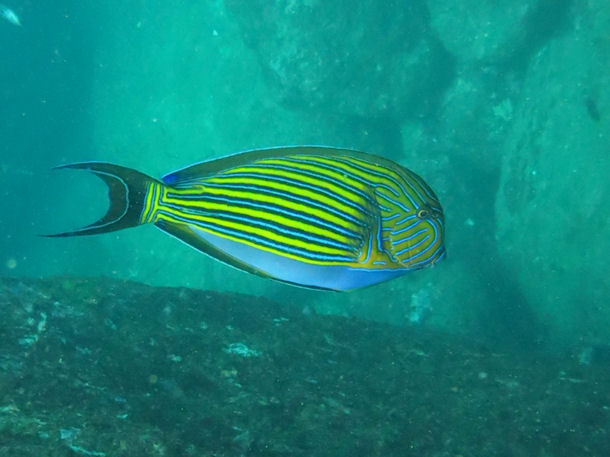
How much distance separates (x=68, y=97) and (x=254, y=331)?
28652 mm

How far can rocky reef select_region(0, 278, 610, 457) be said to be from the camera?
2879mm

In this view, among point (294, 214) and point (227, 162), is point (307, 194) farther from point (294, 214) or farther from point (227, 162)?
point (227, 162)

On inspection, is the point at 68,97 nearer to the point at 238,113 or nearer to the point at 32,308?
the point at 238,113


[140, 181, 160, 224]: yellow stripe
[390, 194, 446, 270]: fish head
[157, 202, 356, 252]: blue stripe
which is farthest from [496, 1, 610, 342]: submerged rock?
[140, 181, 160, 224]: yellow stripe

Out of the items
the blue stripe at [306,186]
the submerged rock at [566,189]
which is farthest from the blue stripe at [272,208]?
the submerged rock at [566,189]

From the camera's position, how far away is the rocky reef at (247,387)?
2879 millimetres

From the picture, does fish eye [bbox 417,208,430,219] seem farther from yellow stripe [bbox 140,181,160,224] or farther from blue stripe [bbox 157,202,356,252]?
yellow stripe [bbox 140,181,160,224]

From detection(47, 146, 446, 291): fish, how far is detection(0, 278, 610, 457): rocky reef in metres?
1.89

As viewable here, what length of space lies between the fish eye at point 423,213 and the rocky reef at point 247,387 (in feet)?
7.08

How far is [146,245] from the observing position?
22859mm

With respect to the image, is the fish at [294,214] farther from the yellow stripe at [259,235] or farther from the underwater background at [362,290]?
the underwater background at [362,290]

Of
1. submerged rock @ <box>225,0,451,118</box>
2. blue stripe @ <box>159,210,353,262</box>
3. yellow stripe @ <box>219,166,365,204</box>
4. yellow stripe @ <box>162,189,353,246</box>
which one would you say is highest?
submerged rock @ <box>225,0,451,118</box>

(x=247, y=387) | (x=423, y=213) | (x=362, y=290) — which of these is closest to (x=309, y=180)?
(x=423, y=213)

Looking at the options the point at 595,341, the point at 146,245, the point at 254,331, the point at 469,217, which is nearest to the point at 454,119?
the point at 469,217
